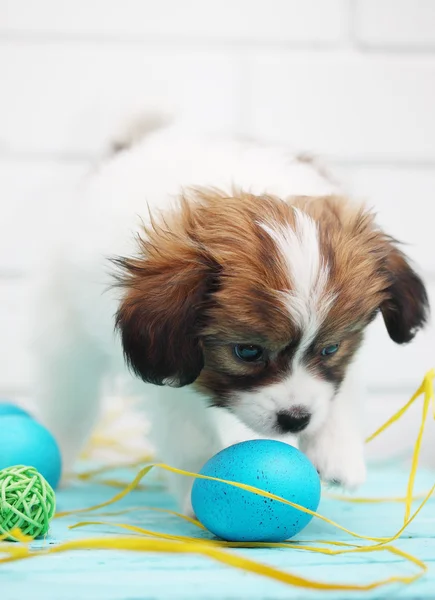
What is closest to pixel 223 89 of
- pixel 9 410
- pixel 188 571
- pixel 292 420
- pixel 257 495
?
pixel 9 410

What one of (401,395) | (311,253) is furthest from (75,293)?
(401,395)

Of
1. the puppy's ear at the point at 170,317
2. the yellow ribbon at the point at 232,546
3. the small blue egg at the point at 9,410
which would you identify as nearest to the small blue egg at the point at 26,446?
the small blue egg at the point at 9,410

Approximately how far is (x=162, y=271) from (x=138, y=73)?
1.58 metres

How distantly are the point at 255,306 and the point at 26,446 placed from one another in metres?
0.63

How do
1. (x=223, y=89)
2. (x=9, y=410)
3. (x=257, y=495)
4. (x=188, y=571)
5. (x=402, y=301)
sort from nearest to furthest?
(x=188, y=571) → (x=257, y=495) → (x=402, y=301) → (x=9, y=410) → (x=223, y=89)

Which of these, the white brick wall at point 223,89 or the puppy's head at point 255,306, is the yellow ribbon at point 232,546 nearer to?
the puppy's head at point 255,306

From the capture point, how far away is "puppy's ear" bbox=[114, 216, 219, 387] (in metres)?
1.58

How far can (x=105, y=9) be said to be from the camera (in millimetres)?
2980

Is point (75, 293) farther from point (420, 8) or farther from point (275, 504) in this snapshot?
point (420, 8)

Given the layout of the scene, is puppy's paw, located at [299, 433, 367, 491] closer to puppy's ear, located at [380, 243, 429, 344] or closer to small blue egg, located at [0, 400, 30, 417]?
puppy's ear, located at [380, 243, 429, 344]

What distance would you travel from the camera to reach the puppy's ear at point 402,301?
175 cm

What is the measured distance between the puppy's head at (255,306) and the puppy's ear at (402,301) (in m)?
0.06

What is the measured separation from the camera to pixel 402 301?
5.77 feet

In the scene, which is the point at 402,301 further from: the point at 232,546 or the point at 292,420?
the point at 232,546
